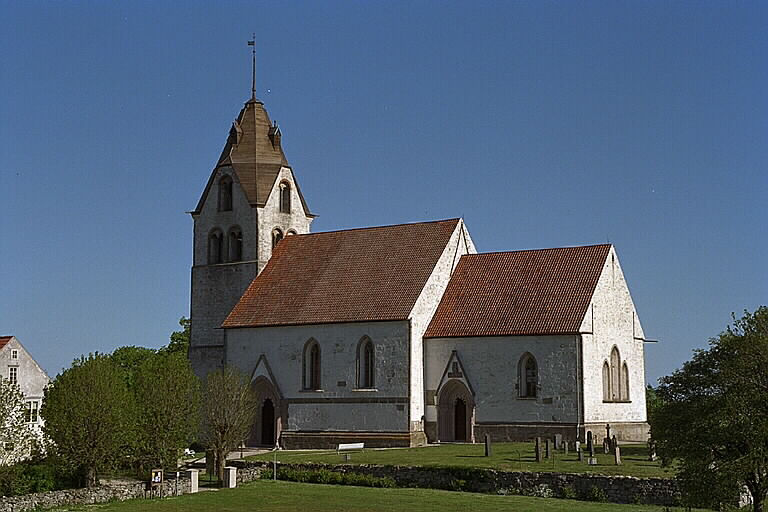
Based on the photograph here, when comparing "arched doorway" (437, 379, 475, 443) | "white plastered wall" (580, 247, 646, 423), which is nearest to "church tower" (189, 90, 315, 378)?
"arched doorway" (437, 379, 475, 443)

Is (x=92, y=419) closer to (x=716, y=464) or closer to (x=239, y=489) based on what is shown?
(x=239, y=489)

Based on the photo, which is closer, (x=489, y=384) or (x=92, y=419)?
(x=92, y=419)

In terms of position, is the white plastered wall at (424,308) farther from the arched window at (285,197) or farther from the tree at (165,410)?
the arched window at (285,197)

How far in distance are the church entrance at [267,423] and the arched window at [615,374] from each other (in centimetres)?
1876

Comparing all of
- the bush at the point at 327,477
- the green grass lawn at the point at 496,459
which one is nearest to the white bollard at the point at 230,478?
the bush at the point at 327,477

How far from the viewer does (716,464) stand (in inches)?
1141

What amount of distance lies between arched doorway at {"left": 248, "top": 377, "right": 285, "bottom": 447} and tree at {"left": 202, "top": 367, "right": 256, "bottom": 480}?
8688mm

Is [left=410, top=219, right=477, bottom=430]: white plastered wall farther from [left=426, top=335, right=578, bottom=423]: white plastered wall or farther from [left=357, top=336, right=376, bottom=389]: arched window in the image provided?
[left=357, top=336, right=376, bottom=389]: arched window

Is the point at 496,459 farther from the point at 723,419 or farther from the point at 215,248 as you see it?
the point at 215,248

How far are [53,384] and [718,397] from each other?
3026cm

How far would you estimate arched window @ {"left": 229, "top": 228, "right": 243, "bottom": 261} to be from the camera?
221 feet

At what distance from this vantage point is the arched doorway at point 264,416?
61500 mm

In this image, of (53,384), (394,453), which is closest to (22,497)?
(53,384)

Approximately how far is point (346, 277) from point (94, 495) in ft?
77.3
